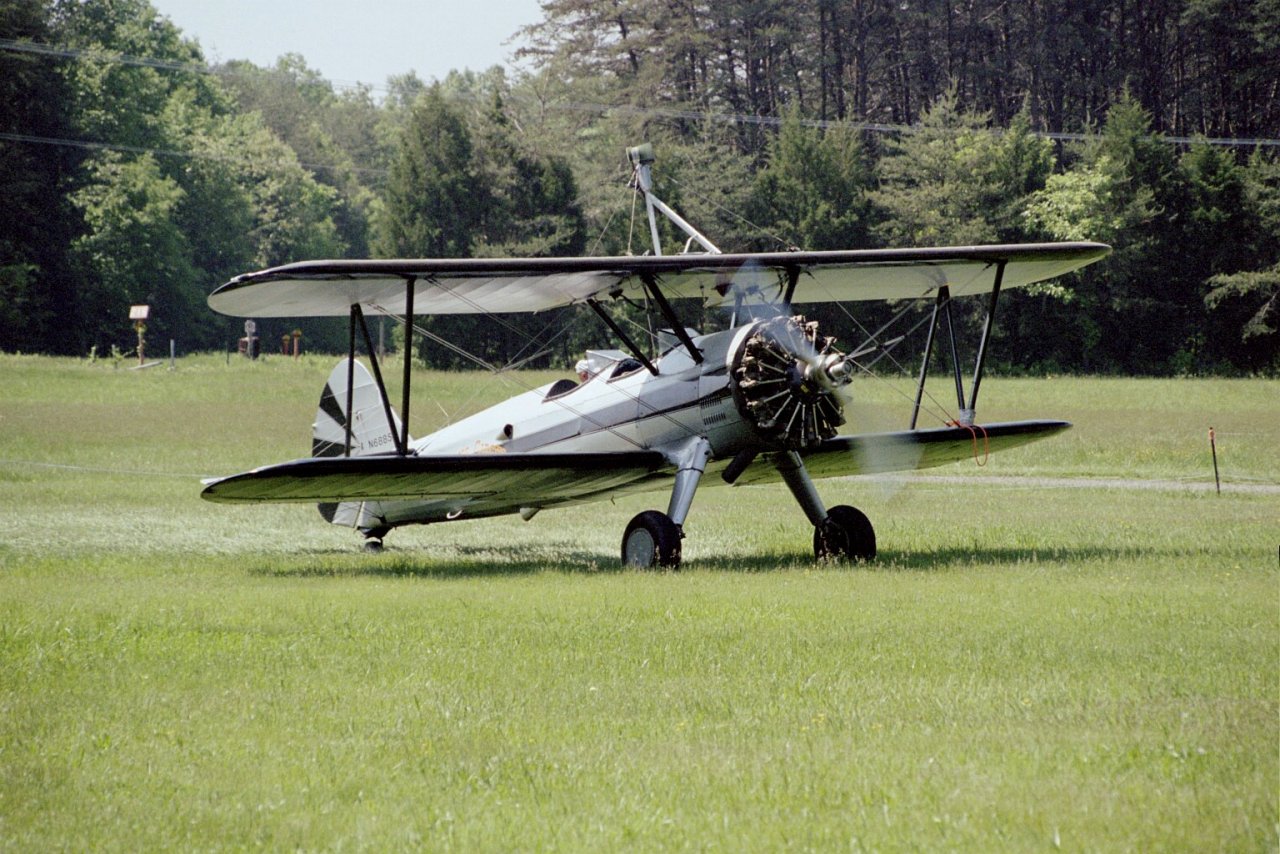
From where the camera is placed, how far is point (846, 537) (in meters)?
15.1

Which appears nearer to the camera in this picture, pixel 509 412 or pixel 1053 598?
pixel 1053 598

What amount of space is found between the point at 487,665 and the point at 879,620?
291 cm

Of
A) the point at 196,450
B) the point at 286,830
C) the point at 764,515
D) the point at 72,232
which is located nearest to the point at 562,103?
the point at 72,232

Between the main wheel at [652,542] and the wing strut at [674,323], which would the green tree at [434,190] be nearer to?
the wing strut at [674,323]

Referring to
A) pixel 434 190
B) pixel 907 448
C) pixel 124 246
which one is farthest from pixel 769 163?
pixel 907 448

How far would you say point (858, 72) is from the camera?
81.2 metres

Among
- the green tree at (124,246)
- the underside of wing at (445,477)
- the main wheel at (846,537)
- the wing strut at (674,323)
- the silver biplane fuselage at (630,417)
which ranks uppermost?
the green tree at (124,246)

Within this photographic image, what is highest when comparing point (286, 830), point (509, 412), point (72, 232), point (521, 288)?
point (72, 232)

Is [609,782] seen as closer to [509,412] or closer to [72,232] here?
[509,412]

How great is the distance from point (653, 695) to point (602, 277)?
786 cm

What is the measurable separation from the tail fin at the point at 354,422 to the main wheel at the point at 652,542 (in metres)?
5.19

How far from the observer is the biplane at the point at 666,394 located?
14.0m

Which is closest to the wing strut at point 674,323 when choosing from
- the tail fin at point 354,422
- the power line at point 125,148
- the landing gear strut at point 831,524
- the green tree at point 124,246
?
the landing gear strut at point 831,524

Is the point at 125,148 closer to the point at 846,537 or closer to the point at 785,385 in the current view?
the point at 846,537
